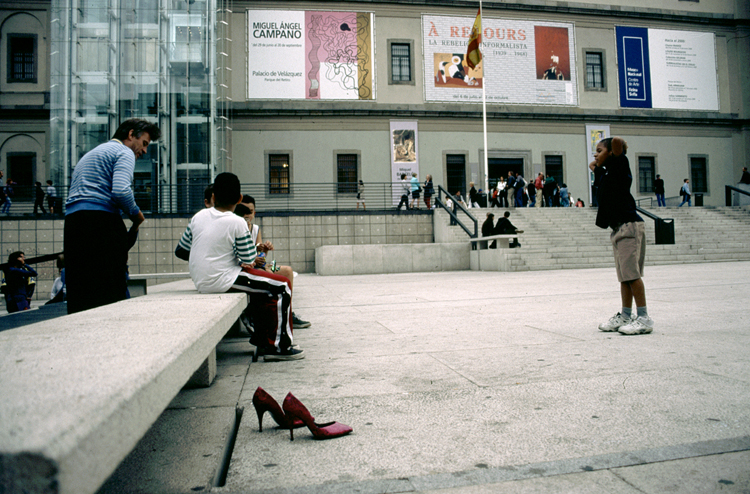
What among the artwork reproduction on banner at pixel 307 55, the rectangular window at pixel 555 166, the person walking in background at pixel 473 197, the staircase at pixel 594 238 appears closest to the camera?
the staircase at pixel 594 238

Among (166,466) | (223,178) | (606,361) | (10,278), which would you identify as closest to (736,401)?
(606,361)

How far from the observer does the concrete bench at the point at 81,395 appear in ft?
2.37

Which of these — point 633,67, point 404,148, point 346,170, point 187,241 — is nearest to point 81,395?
point 187,241

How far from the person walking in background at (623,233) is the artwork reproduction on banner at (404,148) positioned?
63.1ft

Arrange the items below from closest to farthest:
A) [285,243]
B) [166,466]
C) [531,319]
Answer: [166,466]
[531,319]
[285,243]

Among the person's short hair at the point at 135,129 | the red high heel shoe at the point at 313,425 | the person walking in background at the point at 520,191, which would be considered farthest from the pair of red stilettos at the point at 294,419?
the person walking in background at the point at 520,191

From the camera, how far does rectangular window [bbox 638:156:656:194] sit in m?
25.3

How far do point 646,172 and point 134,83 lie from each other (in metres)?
23.4

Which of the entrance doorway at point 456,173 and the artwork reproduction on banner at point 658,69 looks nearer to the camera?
the entrance doorway at point 456,173

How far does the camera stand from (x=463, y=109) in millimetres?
23531

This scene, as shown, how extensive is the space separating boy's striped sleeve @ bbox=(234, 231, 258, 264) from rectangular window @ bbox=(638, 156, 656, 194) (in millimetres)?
25999

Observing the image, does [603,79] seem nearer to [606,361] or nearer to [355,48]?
[355,48]

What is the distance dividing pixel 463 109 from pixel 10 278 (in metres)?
20.2

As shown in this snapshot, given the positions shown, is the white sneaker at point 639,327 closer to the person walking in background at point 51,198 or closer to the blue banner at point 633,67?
the person walking in background at point 51,198
